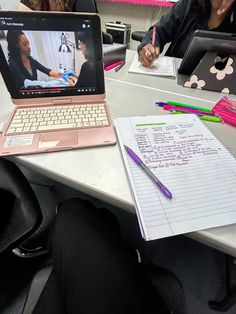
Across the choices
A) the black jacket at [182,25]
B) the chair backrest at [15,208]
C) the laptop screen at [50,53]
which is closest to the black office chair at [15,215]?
the chair backrest at [15,208]

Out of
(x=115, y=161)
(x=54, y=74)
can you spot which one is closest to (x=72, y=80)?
(x=54, y=74)

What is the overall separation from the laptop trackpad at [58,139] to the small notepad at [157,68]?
55 centimetres

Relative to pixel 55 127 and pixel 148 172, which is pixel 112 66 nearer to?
pixel 55 127

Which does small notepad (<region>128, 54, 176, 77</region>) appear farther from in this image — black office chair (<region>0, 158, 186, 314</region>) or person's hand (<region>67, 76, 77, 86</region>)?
black office chair (<region>0, 158, 186, 314</region>)

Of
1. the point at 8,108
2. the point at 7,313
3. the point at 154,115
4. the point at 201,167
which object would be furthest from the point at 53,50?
the point at 7,313

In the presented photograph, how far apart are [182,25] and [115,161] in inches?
46.2

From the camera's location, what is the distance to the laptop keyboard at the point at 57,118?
0.53m

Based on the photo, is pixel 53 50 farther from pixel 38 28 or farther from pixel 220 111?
pixel 220 111

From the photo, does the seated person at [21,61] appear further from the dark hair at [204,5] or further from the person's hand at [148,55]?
the dark hair at [204,5]

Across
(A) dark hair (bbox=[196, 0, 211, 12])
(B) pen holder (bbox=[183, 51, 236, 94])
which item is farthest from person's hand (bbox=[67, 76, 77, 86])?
(A) dark hair (bbox=[196, 0, 211, 12])

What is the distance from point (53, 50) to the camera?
53 cm

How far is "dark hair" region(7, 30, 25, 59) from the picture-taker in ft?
1.61

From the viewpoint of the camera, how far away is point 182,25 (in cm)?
119

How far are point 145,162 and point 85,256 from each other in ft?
1.02
